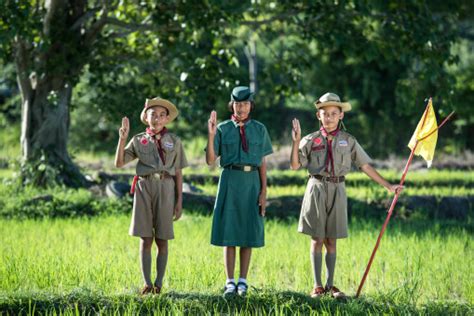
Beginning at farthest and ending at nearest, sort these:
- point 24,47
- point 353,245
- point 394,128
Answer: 1. point 394,128
2. point 24,47
3. point 353,245

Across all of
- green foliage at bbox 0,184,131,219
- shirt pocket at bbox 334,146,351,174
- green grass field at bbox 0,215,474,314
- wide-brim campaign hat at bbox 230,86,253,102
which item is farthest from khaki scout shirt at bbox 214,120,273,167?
green foliage at bbox 0,184,131,219

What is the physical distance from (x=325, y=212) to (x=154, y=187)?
127 cm

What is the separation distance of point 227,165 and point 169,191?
0.47 meters

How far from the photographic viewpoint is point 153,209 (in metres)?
6.36

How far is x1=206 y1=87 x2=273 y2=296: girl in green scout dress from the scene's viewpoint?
6.35m

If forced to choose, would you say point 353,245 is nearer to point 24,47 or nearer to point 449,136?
point 24,47

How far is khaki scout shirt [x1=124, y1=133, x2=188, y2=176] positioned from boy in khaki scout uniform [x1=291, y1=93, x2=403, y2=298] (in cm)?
86

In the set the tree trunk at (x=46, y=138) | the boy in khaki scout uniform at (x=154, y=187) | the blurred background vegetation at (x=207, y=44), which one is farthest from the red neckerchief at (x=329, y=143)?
the tree trunk at (x=46, y=138)

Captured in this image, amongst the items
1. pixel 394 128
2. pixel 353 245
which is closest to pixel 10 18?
pixel 353 245

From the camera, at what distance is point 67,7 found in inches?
520

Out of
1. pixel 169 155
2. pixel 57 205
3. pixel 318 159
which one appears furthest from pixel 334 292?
pixel 57 205

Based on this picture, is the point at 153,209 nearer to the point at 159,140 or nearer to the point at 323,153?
the point at 159,140

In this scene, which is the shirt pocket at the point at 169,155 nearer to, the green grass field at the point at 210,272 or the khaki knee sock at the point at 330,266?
the green grass field at the point at 210,272

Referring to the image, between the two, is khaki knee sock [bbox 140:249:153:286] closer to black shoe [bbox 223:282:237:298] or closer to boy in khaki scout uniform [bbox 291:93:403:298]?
black shoe [bbox 223:282:237:298]
